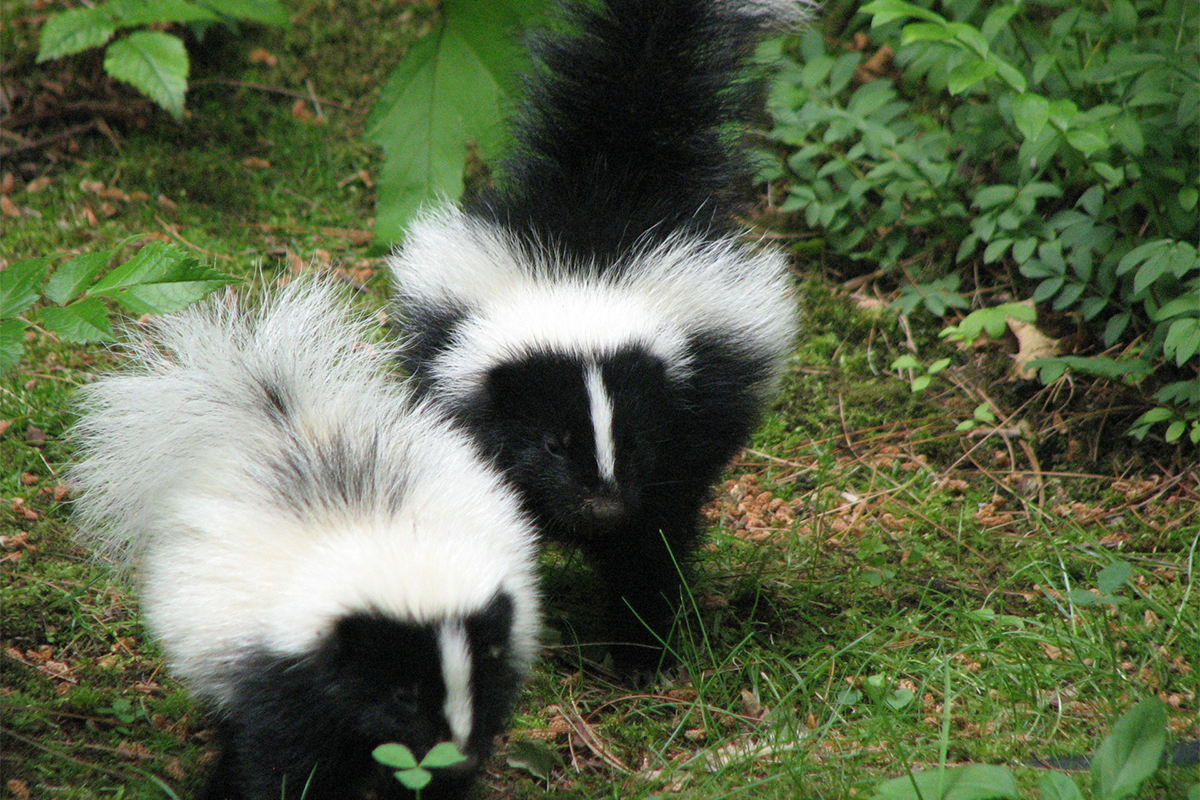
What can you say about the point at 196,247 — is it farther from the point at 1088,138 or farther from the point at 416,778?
the point at 1088,138

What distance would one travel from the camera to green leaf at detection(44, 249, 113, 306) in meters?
2.66

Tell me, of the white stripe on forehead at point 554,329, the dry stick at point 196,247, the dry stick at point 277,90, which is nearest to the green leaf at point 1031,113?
the white stripe on forehead at point 554,329

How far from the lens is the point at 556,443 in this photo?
11.5ft

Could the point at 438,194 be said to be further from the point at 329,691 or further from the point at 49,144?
the point at 329,691

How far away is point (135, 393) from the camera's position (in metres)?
3.13

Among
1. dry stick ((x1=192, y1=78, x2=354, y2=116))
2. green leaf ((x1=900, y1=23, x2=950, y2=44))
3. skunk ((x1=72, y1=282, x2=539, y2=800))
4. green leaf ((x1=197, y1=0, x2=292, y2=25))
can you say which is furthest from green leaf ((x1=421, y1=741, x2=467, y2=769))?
dry stick ((x1=192, y1=78, x2=354, y2=116))

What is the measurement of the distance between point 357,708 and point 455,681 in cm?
26

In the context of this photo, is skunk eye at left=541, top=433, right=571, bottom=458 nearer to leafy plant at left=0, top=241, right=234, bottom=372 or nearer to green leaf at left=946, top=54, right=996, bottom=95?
leafy plant at left=0, top=241, right=234, bottom=372

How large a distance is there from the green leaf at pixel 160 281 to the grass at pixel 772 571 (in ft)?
2.84

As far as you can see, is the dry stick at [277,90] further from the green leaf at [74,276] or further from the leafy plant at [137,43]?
the green leaf at [74,276]

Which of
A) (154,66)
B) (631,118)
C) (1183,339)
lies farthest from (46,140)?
(1183,339)

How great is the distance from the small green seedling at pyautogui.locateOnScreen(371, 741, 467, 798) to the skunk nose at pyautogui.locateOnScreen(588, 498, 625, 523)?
1065mm

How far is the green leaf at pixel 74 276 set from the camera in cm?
266

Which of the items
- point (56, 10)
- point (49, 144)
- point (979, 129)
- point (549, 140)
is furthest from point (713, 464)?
point (56, 10)
